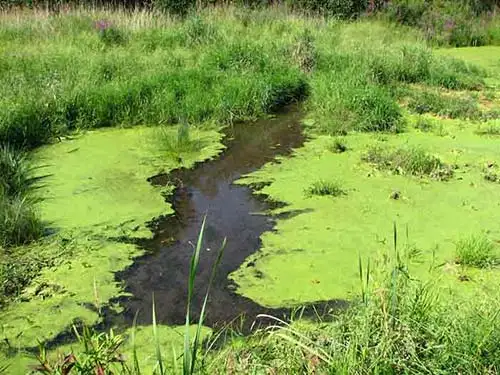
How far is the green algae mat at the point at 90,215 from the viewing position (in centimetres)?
309

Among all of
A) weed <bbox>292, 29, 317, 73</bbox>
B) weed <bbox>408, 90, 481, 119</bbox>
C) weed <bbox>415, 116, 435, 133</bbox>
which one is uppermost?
weed <bbox>292, 29, 317, 73</bbox>

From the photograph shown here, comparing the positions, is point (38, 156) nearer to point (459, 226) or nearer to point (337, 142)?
point (337, 142)

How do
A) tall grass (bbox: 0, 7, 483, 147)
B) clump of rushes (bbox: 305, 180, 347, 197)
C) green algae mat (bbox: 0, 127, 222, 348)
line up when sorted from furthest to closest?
1. tall grass (bbox: 0, 7, 483, 147)
2. clump of rushes (bbox: 305, 180, 347, 197)
3. green algae mat (bbox: 0, 127, 222, 348)

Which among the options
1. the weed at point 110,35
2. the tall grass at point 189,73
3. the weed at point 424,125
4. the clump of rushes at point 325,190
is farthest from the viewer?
the weed at point 110,35

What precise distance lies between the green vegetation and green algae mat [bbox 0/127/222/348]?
6.58 ft

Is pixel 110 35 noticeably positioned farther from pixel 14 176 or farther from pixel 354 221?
pixel 354 221

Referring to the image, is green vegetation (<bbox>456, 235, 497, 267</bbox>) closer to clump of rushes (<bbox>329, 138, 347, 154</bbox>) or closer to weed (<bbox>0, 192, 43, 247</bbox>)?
clump of rushes (<bbox>329, 138, 347, 154</bbox>)

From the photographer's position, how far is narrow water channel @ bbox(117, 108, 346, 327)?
3.19 metres

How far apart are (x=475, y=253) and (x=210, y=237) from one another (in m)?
1.68

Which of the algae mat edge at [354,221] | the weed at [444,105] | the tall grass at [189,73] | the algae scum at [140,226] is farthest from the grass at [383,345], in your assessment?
the weed at [444,105]

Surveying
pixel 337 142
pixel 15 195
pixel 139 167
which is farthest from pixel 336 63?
pixel 15 195

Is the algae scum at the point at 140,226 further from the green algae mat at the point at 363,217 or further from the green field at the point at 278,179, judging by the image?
the green algae mat at the point at 363,217

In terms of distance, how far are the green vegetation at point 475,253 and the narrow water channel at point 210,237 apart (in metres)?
0.94

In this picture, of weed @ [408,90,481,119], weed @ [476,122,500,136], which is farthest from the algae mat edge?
Answer: weed @ [408,90,481,119]
